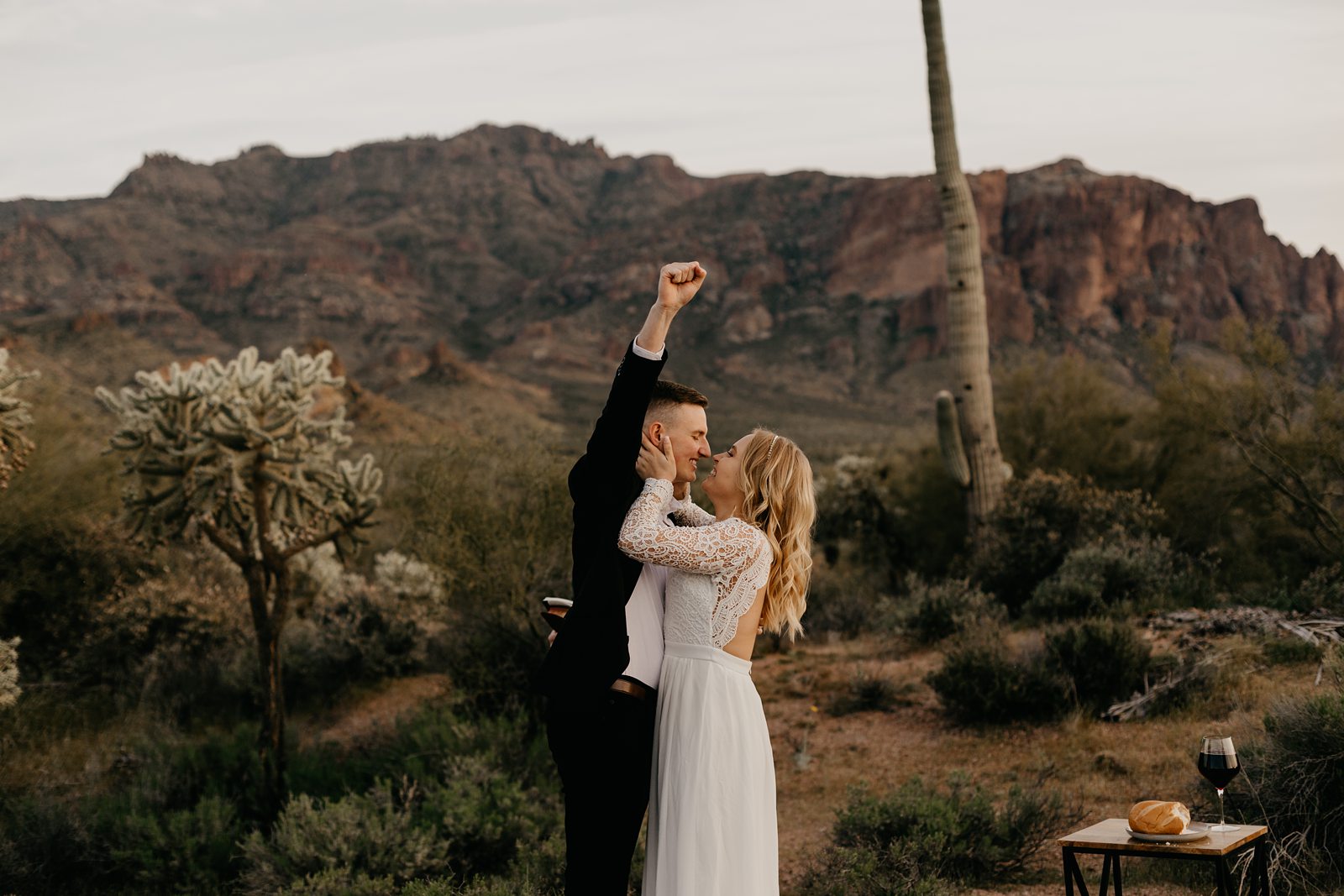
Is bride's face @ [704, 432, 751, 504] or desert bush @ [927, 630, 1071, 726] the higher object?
bride's face @ [704, 432, 751, 504]

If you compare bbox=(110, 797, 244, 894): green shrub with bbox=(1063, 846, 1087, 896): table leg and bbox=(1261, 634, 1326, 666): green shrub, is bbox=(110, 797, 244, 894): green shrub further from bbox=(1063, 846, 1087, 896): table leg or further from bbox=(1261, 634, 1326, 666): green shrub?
bbox=(1261, 634, 1326, 666): green shrub

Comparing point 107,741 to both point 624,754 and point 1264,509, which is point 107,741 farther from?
point 1264,509

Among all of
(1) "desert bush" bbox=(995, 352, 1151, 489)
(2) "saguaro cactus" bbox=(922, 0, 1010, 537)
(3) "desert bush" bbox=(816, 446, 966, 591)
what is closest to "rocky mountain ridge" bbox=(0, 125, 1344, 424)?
(3) "desert bush" bbox=(816, 446, 966, 591)

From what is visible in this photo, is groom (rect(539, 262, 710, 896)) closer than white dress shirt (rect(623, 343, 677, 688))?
Yes

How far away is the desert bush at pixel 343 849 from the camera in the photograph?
6098mm

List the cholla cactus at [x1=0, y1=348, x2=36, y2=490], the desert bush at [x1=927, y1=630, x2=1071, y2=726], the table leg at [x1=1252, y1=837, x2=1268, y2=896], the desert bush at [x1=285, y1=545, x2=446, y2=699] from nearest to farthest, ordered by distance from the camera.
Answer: the table leg at [x1=1252, y1=837, x2=1268, y2=896] < the desert bush at [x1=927, y1=630, x2=1071, y2=726] < the cholla cactus at [x1=0, y1=348, x2=36, y2=490] < the desert bush at [x1=285, y1=545, x2=446, y2=699]

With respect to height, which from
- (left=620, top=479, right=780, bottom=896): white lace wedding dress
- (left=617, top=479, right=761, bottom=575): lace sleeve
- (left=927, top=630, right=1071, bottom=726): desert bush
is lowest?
(left=927, top=630, right=1071, bottom=726): desert bush

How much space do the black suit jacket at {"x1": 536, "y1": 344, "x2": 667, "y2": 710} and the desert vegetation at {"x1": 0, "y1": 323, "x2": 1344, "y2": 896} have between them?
7.85 feet

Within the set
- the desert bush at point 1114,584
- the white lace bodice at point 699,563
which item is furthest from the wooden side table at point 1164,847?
the desert bush at point 1114,584

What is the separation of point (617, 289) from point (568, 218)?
40.6 metres

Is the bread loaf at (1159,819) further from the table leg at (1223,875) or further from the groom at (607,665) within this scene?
the groom at (607,665)

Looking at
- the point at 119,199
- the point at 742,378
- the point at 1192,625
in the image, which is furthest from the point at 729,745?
the point at 119,199

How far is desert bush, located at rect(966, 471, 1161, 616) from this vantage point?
1201cm

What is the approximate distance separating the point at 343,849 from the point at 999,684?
5.08 m
